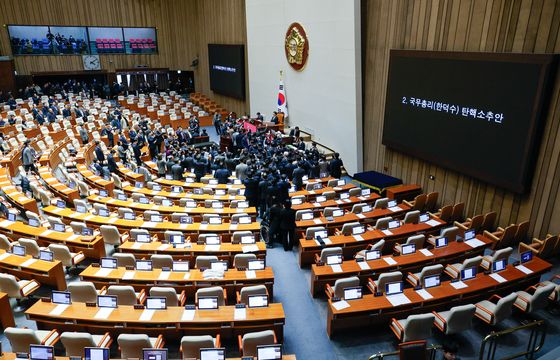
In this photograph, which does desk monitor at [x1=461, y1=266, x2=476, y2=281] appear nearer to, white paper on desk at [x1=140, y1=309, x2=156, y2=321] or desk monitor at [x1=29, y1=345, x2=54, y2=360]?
white paper on desk at [x1=140, y1=309, x2=156, y2=321]

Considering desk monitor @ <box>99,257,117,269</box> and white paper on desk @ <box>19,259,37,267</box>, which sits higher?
desk monitor @ <box>99,257,117,269</box>

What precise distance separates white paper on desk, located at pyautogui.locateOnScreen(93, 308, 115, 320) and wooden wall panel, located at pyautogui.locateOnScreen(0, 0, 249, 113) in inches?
800

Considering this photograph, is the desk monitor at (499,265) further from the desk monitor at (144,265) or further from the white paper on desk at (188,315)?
the desk monitor at (144,265)

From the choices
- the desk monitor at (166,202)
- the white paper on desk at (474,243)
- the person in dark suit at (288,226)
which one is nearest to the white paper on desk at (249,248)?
the person in dark suit at (288,226)

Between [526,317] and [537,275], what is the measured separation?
89 centimetres

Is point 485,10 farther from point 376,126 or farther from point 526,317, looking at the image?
point 526,317

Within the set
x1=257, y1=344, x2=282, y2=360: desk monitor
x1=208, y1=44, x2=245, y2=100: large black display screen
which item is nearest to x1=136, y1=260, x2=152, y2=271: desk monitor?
x1=257, y1=344, x2=282, y2=360: desk monitor

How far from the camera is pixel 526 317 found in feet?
23.3

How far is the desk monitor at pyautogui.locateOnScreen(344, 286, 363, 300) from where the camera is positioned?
6777 mm

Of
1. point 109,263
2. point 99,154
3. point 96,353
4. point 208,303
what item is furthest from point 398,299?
point 99,154

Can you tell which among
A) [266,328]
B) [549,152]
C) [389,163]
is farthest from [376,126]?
[266,328]

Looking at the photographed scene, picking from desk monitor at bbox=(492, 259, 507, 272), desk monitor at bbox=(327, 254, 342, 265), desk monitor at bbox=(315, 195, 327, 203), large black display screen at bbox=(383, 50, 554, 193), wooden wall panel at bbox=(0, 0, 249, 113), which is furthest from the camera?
wooden wall panel at bbox=(0, 0, 249, 113)

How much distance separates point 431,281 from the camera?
709 cm

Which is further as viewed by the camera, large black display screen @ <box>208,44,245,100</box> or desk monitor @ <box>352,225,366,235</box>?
large black display screen @ <box>208,44,245,100</box>
